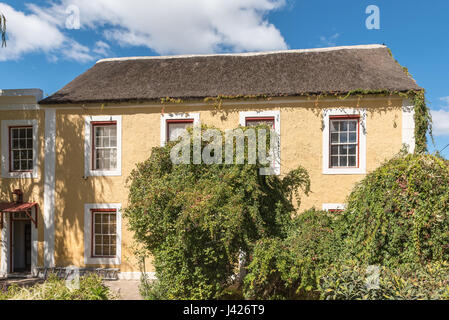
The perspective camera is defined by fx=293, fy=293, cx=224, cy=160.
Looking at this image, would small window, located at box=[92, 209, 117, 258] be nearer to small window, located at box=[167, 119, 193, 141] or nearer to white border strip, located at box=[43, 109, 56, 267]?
white border strip, located at box=[43, 109, 56, 267]

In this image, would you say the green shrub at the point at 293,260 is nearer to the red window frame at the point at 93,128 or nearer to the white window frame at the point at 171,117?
the white window frame at the point at 171,117

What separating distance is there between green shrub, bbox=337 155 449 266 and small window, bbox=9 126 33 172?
11.3 metres

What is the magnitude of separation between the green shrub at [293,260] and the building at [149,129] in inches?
128

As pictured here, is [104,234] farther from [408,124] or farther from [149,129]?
[408,124]

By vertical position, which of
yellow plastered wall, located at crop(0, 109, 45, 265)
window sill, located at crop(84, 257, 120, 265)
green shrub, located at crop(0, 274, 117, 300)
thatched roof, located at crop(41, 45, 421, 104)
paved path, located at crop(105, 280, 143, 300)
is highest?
thatched roof, located at crop(41, 45, 421, 104)

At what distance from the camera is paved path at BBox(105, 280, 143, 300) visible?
837 centimetres

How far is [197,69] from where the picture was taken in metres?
11.6

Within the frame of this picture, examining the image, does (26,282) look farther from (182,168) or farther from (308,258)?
(308,258)

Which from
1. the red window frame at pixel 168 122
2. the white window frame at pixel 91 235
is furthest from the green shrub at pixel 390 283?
the white window frame at pixel 91 235

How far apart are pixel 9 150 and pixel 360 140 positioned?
41.8 ft

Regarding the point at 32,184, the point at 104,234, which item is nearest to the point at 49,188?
the point at 32,184

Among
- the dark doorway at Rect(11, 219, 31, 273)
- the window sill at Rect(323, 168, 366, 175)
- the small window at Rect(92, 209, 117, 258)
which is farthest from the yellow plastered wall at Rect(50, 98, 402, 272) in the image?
the dark doorway at Rect(11, 219, 31, 273)

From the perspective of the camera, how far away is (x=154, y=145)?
10547mm
